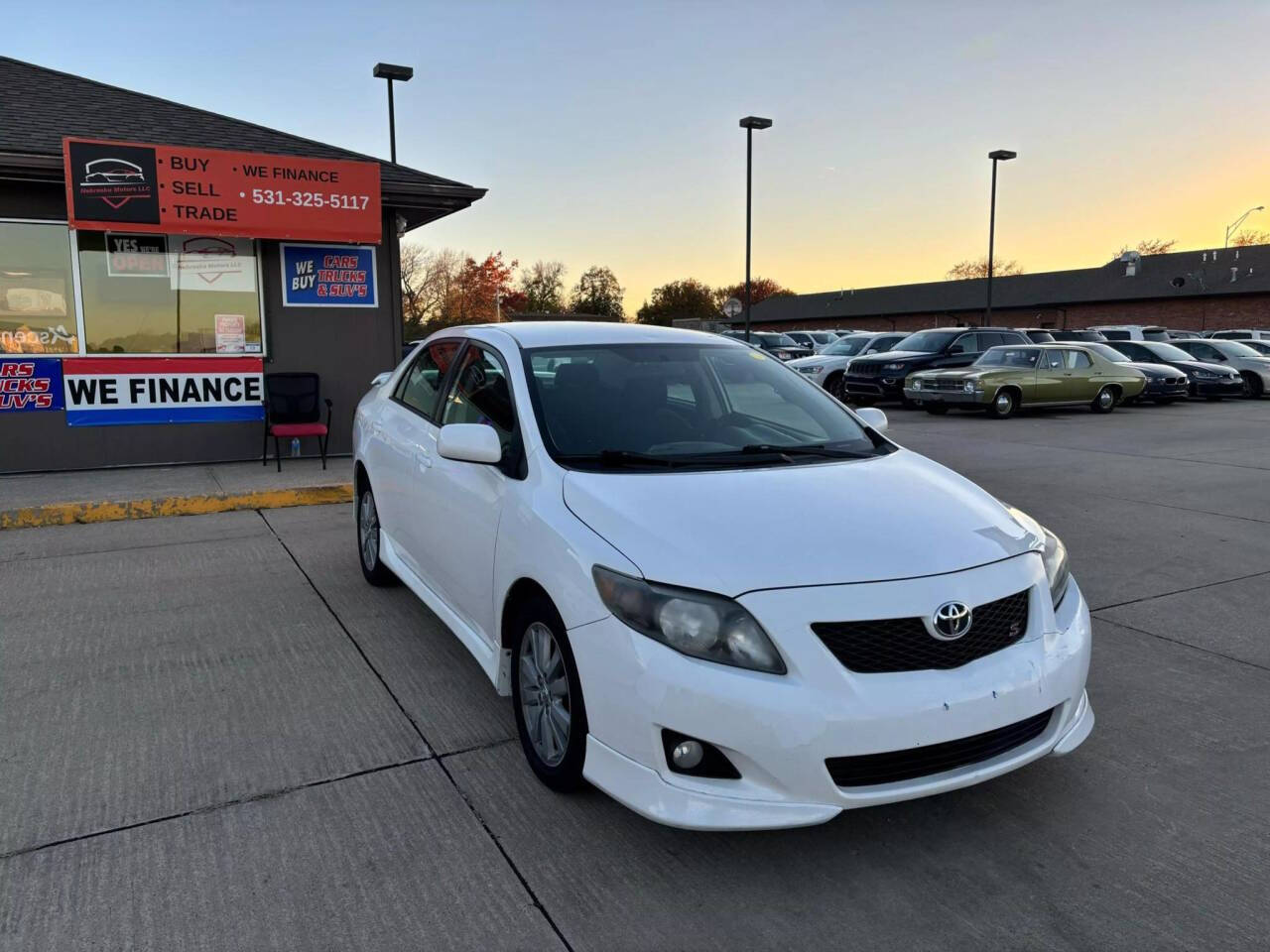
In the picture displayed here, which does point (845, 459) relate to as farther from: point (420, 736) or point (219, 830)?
point (219, 830)

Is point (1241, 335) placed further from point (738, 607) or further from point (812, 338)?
point (738, 607)

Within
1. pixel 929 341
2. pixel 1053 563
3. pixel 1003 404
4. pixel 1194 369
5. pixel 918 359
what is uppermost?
pixel 929 341

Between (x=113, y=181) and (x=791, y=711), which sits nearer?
(x=791, y=711)

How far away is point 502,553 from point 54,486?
22.3 ft

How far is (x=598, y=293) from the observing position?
85.2m

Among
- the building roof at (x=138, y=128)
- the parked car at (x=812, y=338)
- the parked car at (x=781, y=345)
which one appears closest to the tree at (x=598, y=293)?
the parked car at (x=812, y=338)

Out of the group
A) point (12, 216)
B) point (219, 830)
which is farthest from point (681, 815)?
point (12, 216)

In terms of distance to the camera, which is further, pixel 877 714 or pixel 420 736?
pixel 420 736

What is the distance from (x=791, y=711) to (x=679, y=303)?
78.0 metres

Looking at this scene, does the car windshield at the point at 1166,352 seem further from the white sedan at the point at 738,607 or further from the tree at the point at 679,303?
the tree at the point at 679,303

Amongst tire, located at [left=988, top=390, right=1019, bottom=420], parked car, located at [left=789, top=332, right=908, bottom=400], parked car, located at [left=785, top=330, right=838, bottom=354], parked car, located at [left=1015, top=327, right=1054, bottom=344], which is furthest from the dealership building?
parked car, located at [left=785, top=330, right=838, bottom=354]

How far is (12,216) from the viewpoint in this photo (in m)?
8.52

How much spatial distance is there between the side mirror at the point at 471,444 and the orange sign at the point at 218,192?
21.3ft

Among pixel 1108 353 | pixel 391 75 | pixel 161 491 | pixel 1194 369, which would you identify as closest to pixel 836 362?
pixel 1108 353
